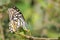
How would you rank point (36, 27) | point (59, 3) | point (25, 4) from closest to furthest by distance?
point (59, 3) → point (36, 27) → point (25, 4)

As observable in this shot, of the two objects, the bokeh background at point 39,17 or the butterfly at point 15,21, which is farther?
the bokeh background at point 39,17

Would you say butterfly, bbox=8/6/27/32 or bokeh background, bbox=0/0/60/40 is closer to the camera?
butterfly, bbox=8/6/27/32

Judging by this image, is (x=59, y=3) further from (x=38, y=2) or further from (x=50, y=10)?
(x=38, y=2)

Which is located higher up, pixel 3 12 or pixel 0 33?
pixel 3 12

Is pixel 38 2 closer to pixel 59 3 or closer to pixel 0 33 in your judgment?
pixel 59 3

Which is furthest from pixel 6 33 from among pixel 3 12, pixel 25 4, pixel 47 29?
pixel 25 4

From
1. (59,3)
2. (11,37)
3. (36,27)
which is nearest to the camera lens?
(11,37)

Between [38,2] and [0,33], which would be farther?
[38,2]

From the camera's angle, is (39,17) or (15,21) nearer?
(15,21)
